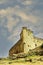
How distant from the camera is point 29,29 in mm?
59438

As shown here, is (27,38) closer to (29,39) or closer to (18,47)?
(29,39)

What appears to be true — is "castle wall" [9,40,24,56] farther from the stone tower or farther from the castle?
the stone tower

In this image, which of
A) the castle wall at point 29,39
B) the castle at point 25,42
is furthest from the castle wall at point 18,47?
the castle wall at point 29,39

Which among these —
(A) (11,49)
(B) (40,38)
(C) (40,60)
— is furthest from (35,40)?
(C) (40,60)

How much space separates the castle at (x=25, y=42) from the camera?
57719 mm

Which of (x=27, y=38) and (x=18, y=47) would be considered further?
(x=27, y=38)

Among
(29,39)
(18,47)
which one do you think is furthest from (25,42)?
(18,47)

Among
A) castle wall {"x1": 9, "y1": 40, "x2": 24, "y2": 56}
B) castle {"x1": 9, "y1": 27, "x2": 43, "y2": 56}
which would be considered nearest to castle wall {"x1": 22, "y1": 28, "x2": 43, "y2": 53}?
castle {"x1": 9, "y1": 27, "x2": 43, "y2": 56}

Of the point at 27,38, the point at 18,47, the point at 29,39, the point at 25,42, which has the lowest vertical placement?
the point at 18,47

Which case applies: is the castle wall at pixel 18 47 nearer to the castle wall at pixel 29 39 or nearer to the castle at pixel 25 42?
the castle at pixel 25 42

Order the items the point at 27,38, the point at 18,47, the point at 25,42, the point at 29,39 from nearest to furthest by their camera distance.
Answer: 1. the point at 18,47
2. the point at 25,42
3. the point at 27,38
4. the point at 29,39

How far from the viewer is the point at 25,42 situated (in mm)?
58469

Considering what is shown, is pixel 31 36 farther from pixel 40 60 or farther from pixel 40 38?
pixel 40 60

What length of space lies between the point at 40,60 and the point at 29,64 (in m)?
1.54
